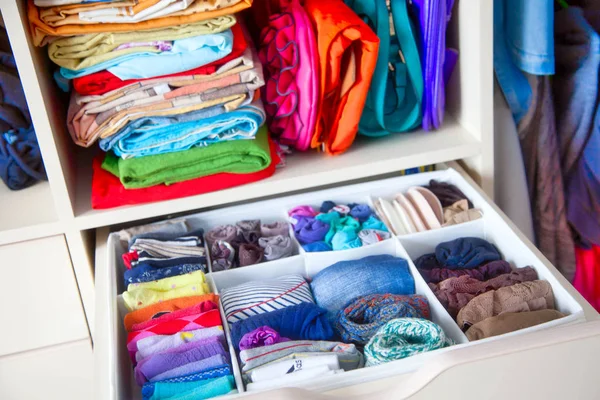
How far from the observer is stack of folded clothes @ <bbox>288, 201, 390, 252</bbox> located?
1277mm

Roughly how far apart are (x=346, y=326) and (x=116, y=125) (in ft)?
1.71

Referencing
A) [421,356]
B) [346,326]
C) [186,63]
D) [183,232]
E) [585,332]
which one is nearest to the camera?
[585,332]

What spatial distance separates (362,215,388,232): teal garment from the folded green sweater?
210mm

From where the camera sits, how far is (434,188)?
Answer: 1.38 meters

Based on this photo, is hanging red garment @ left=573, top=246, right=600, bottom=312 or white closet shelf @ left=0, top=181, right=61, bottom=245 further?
hanging red garment @ left=573, top=246, right=600, bottom=312

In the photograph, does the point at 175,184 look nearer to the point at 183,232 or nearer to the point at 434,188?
the point at 183,232

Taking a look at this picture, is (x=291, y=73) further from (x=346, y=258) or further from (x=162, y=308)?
(x=162, y=308)

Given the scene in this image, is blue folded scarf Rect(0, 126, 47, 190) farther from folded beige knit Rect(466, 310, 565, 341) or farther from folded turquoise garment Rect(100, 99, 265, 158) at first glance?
folded beige knit Rect(466, 310, 565, 341)

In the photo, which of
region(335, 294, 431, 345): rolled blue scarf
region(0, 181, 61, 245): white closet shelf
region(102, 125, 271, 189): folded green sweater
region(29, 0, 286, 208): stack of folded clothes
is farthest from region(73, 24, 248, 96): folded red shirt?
region(335, 294, 431, 345): rolled blue scarf

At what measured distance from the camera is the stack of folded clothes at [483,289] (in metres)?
1.03

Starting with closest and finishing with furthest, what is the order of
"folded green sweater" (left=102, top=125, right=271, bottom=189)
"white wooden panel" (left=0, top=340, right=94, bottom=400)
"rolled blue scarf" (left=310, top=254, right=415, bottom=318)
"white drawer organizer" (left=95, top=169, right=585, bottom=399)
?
"white drawer organizer" (left=95, top=169, right=585, bottom=399) < "rolled blue scarf" (left=310, top=254, right=415, bottom=318) < "folded green sweater" (left=102, top=125, right=271, bottom=189) < "white wooden panel" (left=0, top=340, right=94, bottom=400)

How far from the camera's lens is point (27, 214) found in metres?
1.31

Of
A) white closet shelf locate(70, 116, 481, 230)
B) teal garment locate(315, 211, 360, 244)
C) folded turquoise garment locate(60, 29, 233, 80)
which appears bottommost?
teal garment locate(315, 211, 360, 244)

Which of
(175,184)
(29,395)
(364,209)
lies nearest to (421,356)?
(364,209)
